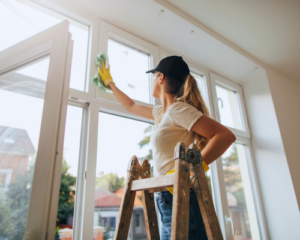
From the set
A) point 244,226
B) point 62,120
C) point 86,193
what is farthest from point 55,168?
point 244,226

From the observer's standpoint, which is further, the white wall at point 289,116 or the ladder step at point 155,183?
the white wall at point 289,116

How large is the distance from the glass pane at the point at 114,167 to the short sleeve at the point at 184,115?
0.66m

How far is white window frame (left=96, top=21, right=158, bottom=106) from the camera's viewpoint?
1.63 meters

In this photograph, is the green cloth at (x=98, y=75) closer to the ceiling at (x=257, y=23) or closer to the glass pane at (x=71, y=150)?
the glass pane at (x=71, y=150)

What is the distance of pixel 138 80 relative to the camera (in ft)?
6.37

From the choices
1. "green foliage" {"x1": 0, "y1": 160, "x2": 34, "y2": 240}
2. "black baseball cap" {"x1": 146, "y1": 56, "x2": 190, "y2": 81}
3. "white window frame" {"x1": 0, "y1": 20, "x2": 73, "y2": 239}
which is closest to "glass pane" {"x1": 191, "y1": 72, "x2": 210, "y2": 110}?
"black baseball cap" {"x1": 146, "y1": 56, "x2": 190, "y2": 81}

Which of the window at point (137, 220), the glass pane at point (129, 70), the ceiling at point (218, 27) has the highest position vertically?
the ceiling at point (218, 27)

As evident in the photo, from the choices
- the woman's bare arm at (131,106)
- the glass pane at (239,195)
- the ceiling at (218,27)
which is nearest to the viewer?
the woman's bare arm at (131,106)

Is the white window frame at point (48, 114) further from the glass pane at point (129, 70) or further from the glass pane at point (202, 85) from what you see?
the glass pane at point (202, 85)

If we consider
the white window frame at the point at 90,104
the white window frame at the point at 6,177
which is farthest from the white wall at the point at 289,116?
the white window frame at the point at 6,177

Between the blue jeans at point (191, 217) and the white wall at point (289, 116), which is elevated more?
the white wall at point (289, 116)

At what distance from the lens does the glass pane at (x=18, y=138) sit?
75 cm

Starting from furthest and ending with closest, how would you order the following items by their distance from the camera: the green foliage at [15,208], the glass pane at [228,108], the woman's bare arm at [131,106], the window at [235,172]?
the glass pane at [228,108], the window at [235,172], the woman's bare arm at [131,106], the green foliage at [15,208]

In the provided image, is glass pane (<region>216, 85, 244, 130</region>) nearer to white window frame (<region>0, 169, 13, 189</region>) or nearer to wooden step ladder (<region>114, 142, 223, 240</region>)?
wooden step ladder (<region>114, 142, 223, 240</region>)
